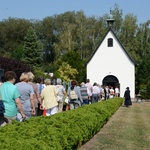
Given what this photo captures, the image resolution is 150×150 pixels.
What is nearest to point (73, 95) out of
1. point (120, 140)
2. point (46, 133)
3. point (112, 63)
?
point (120, 140)

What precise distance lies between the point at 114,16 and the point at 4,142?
72403mm

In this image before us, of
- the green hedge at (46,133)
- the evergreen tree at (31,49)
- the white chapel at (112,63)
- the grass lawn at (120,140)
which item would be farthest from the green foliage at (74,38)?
the green hedge at (46,133)

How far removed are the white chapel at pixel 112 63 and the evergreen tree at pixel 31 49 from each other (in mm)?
18273

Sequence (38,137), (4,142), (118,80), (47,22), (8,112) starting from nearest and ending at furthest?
(4,142), (38,137), (8,112), (118,80), (47,22)

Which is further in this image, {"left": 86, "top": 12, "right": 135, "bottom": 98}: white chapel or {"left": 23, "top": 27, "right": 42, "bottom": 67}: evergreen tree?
{"left": 23, "top": 27, "right": 42, "bottom": 67}: evergreen tree

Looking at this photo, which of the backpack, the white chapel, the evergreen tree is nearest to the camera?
the backpack

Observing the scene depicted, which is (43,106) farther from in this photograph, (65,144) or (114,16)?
(114,16)

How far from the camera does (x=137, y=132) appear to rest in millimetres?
13844

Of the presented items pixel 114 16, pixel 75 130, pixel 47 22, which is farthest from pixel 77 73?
pixel 75 130

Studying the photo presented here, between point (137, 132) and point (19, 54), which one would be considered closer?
point (137, 132)

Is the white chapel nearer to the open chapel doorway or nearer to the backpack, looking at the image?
the open chapel doorway

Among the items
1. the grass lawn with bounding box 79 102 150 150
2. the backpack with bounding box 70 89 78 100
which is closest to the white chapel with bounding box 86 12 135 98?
the backpack with bounding box 70 89 78 100

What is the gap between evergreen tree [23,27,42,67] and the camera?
75062 millimetres

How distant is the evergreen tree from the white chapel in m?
18.3
